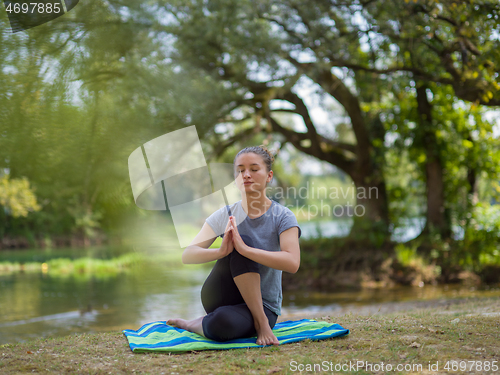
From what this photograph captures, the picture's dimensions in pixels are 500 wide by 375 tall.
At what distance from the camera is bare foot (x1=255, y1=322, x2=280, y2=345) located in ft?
8.08

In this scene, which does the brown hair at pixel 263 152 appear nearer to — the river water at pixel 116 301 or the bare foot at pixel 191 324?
the bare foot at pixel 191 324

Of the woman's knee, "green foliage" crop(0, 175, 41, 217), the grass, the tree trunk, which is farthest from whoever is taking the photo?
"green foliage" crop(0, 175, 41, 217)

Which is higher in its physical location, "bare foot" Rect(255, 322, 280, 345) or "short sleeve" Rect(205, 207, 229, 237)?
"short sleeve" Rect(205, 207, 229, 237)

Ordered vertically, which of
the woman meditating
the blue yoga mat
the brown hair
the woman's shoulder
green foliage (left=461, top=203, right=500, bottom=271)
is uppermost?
the brown hair

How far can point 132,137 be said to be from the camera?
539 cm

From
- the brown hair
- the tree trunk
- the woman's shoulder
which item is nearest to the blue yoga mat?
the woman's shoulder

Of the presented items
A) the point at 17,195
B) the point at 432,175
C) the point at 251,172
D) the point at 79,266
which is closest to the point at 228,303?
the point at 251,172

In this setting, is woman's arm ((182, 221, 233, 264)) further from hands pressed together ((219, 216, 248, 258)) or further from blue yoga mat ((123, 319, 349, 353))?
blue yoga mat ((123, 319, 349, 353))

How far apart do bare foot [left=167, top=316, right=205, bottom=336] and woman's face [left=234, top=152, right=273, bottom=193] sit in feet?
2.94

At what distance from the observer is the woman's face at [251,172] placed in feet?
8.28

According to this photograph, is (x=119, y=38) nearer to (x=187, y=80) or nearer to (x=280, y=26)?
(x=187, y=80)

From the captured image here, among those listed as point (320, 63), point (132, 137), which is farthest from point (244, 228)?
point (320, 63)

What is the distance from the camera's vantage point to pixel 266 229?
2584 mm

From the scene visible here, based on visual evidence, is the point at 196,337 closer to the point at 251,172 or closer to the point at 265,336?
the point at 265,336
